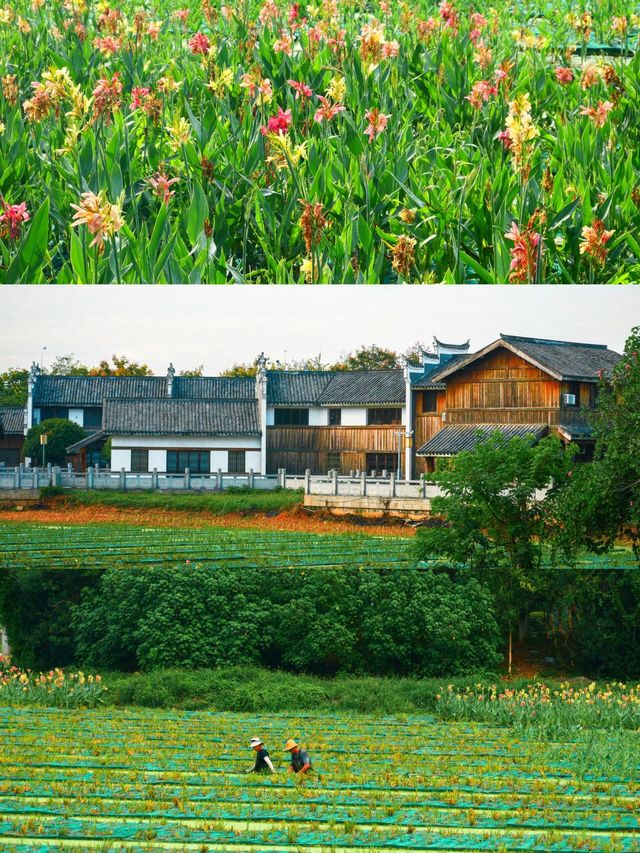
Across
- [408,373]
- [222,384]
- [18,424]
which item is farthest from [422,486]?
[18,424]

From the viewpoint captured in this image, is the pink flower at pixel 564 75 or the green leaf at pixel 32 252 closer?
the green leaf at pixel 32 252

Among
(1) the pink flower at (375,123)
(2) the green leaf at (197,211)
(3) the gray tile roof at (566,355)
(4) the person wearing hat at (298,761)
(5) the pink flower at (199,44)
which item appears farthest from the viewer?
(5) the pink flower at (199,44)

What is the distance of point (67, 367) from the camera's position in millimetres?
6176

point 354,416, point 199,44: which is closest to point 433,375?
point 354,416

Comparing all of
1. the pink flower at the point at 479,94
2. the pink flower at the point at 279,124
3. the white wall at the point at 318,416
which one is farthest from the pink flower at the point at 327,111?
the white wall at the point at 318,416

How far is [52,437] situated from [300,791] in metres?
2.65

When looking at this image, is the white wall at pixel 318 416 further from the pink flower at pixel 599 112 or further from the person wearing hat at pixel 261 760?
the pink flower at pixel 599 112

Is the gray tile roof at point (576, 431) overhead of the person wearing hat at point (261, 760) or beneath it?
overhead

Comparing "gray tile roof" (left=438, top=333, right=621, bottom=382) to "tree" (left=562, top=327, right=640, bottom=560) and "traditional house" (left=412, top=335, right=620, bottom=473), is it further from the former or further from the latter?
"tree" (left=562, top=327, right=640, bottom=560)

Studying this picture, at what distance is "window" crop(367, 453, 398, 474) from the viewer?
6098mm

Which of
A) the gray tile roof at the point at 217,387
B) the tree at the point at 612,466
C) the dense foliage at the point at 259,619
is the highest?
the gray tile roof at the point at 217,387

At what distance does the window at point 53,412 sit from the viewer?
613 centimetres

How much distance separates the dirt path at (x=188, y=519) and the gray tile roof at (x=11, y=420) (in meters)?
0.49

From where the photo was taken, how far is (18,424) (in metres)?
6.12
